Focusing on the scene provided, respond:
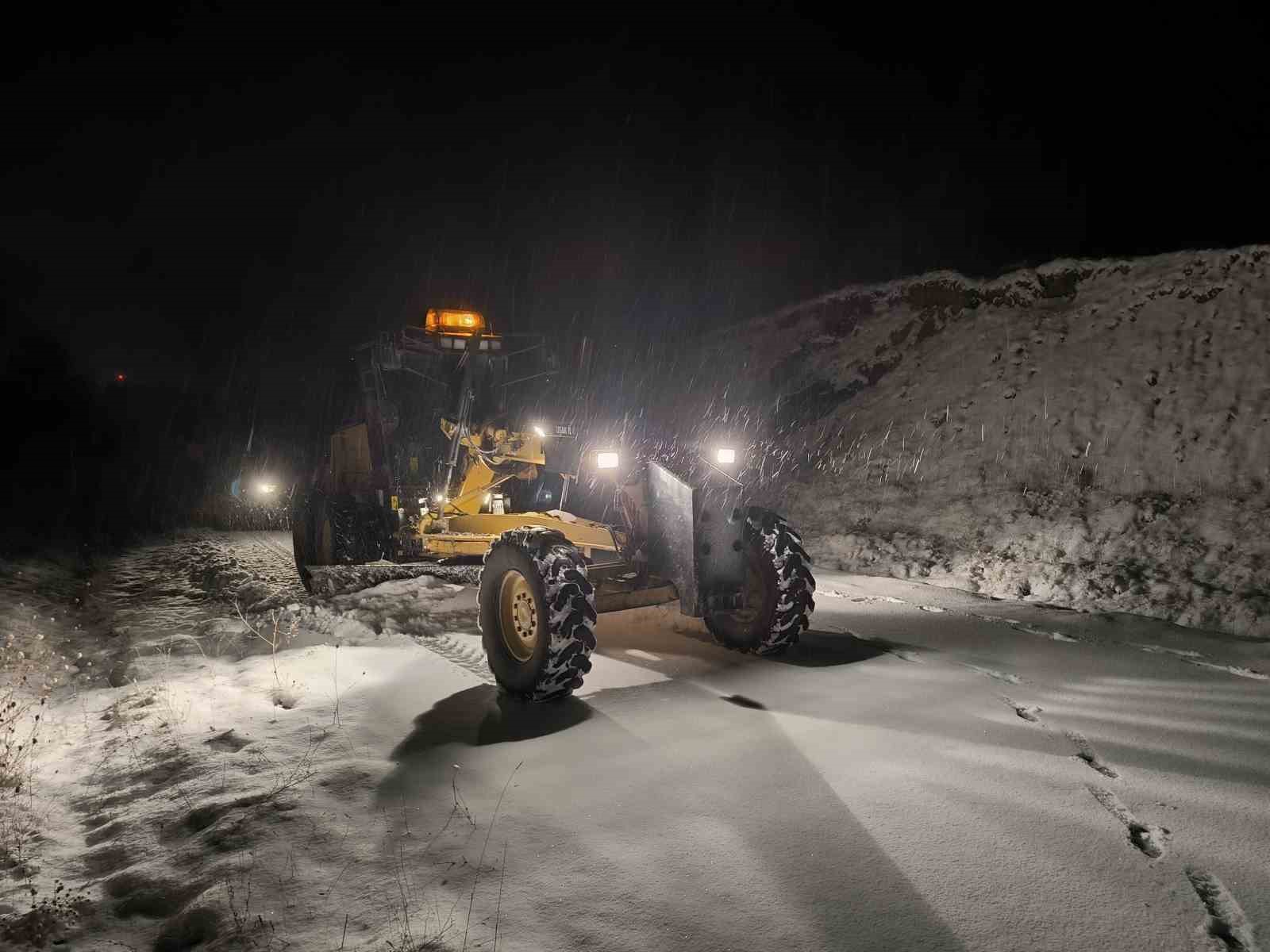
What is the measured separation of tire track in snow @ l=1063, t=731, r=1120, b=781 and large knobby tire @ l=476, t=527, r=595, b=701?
10.2 ft

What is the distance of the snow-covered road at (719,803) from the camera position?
2.78m

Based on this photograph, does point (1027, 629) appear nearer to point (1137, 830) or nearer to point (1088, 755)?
point (1088, 755)

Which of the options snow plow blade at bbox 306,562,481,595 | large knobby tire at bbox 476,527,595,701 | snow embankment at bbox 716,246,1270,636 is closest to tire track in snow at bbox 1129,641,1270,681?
snow embankment at bbox 716,246,1270,636

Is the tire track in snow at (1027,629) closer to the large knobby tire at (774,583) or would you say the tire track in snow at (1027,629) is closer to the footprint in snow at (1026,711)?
the footprint in snow at (1026,711)

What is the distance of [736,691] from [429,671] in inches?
106

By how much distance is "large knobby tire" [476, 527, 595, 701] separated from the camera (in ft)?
16.6

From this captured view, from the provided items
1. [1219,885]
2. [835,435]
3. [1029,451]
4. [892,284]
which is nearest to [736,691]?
[1219,885]

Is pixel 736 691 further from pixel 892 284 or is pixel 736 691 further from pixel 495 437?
pixel 892 284

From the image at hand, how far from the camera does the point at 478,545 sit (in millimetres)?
7629

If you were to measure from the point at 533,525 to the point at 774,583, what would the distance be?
2498 millimetres

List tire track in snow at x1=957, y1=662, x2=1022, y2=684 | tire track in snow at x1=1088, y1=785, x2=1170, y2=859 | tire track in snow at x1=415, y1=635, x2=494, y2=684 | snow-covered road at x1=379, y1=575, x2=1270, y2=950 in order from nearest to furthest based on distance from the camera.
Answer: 1. snow-covered road at x1=379, y1=575, x2=1270, y2=950
2. tire track in snow at x1=1088, y1=785, x2=1170, y2=859
3. tire track in snow at x1=957, y1=662, x2=1022, y2=684
4. tire track in snow at x1=415, y1=635, x2=494, y2=684

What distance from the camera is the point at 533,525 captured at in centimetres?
720

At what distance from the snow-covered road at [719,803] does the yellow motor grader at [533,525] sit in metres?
0.56

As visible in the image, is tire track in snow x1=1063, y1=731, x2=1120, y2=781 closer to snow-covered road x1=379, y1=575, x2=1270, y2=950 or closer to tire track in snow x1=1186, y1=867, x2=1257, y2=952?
snow-covered road x1=379, y1=575, x2=1270, y2=950
